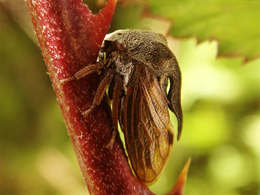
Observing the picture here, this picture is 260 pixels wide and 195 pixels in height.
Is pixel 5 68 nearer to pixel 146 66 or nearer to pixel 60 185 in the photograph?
pixel 60 185

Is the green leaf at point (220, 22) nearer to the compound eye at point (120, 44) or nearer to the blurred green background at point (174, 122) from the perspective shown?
the compound eye at point (120, 44)

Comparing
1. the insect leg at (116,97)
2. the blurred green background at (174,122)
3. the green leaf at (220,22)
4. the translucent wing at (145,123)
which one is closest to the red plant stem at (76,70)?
the insect leg at (116,97)

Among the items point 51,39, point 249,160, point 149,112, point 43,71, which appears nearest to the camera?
point 51,39

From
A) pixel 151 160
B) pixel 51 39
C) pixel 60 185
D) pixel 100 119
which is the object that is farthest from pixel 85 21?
pixel 60 185

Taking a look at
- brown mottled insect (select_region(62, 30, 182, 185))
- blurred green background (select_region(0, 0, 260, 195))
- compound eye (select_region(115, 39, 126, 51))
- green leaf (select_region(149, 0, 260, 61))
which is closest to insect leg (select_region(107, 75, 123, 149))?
brown mottled insect (select_region(62, 30, 182, 185))

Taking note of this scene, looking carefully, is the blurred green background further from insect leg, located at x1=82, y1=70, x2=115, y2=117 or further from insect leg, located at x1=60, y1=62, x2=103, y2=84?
insect leg, located at x1=60, y1=62, x2=103, y2=84

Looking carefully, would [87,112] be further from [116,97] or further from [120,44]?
[120,44]
